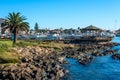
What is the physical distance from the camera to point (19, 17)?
294ft

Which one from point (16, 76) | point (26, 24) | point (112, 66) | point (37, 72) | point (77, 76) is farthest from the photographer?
point (26, 24)

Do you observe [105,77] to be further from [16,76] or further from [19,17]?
[19,17]

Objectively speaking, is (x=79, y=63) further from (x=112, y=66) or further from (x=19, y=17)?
(x=19, y=17)

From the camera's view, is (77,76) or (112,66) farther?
(112,66)

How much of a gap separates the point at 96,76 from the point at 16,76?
54.3 feet

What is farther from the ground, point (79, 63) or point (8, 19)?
point (8, 19)

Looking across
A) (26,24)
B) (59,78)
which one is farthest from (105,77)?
(26,24)

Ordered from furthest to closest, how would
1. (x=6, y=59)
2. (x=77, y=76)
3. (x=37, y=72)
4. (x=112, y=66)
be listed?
(x=112, y=66), (x=6, y=59), (x=77, y=76), (x=37, y=72)

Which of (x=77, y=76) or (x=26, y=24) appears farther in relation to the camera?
(x=26, y=24)

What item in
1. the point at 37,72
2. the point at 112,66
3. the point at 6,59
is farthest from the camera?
the point at 112,66

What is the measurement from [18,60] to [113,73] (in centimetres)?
1961

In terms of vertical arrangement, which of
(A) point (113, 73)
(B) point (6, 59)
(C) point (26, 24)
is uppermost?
(C) point (26, 24)

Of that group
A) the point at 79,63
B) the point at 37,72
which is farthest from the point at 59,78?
the point at 79,63

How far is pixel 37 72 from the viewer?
4684 centimetres
